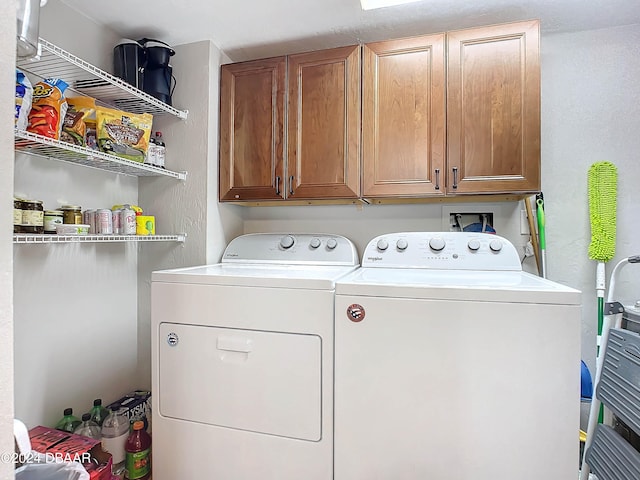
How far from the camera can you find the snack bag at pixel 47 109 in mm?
1264

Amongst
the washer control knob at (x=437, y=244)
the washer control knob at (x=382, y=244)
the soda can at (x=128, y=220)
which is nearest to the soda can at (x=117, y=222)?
the soda can at (x=128, y=220)

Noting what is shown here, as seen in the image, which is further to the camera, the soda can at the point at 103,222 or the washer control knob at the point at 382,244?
the washer control knob at the point at 382,244

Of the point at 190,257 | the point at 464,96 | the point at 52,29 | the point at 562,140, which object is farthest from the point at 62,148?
the point at 562,140


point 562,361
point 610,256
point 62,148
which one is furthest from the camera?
point 610,256

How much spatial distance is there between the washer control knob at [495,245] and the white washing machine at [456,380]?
0.37m

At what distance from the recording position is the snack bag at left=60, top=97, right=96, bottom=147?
1428mm

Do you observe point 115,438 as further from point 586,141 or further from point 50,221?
point 586,141

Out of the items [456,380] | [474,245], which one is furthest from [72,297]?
[474,245]

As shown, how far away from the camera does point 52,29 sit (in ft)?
5.13

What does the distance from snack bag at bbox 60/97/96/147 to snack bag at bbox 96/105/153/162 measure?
4cm

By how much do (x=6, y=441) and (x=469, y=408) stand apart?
1.15 metres

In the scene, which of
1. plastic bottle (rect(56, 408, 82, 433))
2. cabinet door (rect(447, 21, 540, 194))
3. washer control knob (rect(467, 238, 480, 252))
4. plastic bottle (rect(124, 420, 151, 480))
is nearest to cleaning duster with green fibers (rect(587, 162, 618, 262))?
cabinet door (rect(447, 21, 540, 194))

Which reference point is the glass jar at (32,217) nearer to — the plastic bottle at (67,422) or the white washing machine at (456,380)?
the plastic bottle at (67,422)

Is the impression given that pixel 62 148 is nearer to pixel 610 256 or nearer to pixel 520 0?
pixel 520 0
